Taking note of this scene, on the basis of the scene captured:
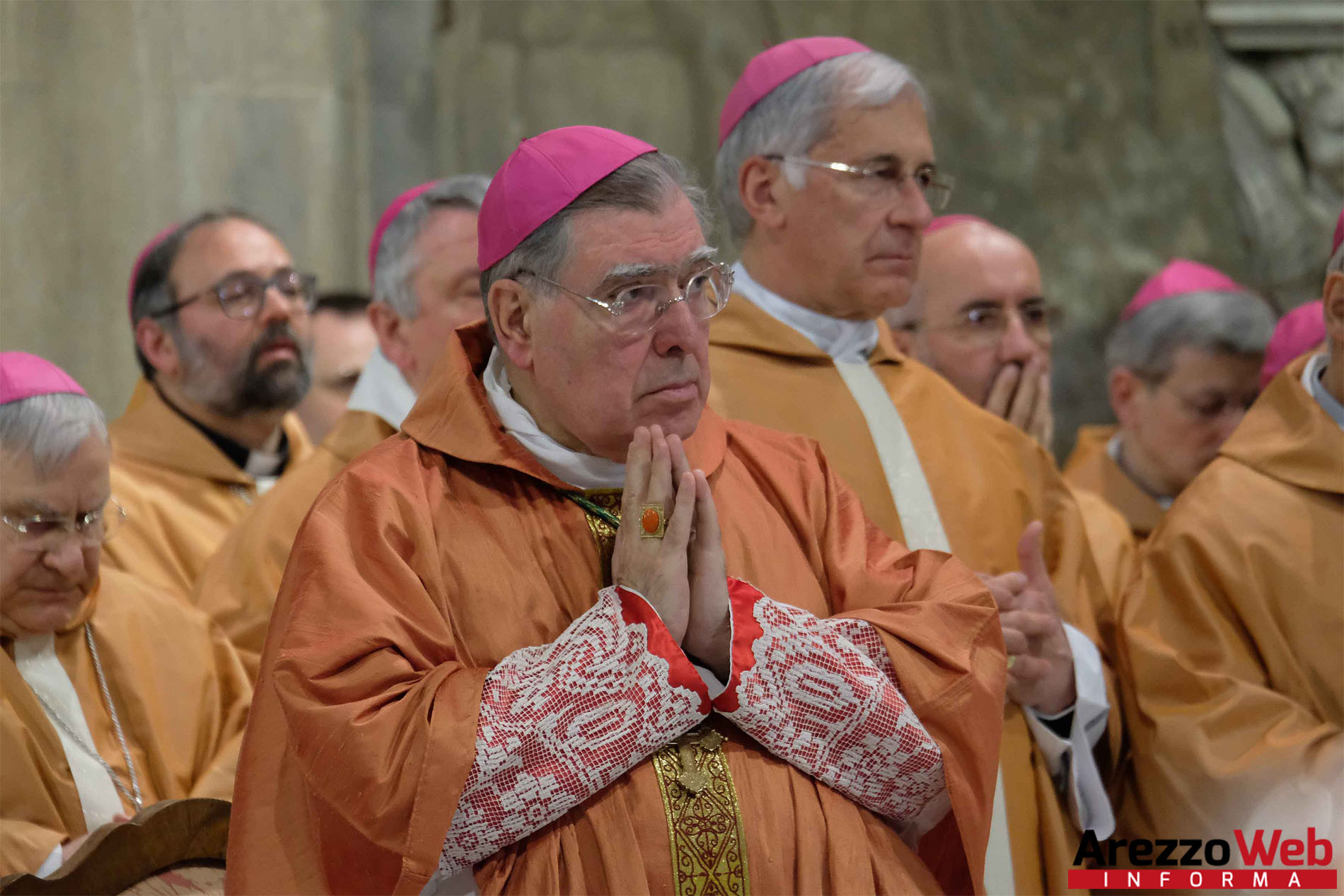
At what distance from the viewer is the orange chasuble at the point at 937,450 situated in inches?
146

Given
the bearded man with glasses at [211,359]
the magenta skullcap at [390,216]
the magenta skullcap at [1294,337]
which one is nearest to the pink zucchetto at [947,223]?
the magenta skullcap at [1294,337]

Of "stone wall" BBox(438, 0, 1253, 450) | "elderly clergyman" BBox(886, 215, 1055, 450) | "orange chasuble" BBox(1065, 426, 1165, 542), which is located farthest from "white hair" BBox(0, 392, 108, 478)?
"stone wall" BBox(438, 0, 1253, 450)

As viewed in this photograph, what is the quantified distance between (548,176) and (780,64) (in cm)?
135

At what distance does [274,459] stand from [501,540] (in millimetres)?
2785

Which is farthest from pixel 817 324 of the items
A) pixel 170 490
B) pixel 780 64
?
pixel 170 490

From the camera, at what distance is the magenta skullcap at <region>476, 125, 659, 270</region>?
275 centimetres

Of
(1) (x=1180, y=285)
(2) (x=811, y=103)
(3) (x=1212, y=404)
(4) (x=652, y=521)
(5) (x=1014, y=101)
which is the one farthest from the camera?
(5) (x=1014, y=101)

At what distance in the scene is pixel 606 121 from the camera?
277 inches

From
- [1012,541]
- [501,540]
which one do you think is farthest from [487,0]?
[501,540]

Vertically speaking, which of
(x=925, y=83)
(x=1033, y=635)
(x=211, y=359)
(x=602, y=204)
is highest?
(x=602, y=204)

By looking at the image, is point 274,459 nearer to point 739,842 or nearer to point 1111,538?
point 1111,538

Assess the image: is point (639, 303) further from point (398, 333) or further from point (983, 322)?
point (983, 322)

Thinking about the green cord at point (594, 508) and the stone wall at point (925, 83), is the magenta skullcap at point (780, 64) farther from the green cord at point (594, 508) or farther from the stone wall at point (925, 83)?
the stone wall at point (925, 83)

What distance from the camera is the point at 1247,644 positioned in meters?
3.67
